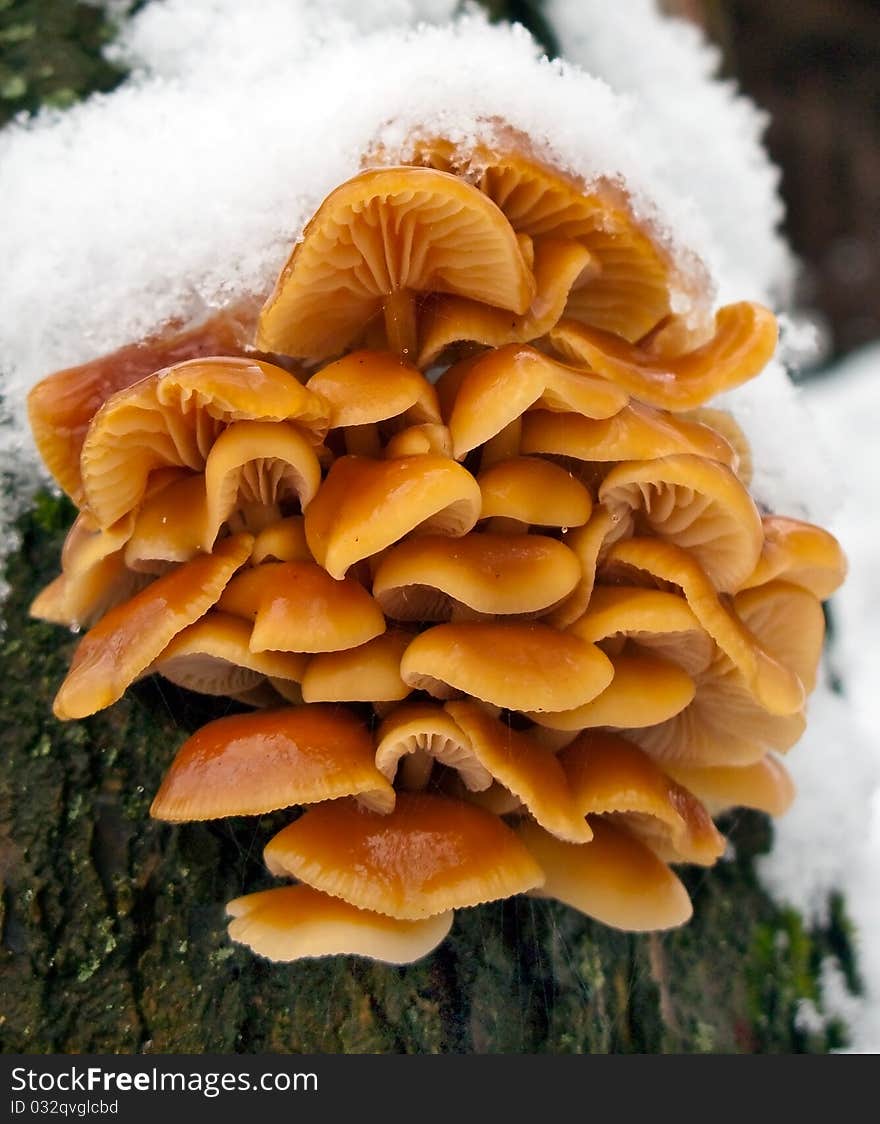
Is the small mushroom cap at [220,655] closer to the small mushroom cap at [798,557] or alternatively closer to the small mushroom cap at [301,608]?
the small mushroom cap at [301,608]

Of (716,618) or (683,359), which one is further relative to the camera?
(683,359)

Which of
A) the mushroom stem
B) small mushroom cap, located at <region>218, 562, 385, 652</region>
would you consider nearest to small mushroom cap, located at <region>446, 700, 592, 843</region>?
small mushroom cap, located at <region>218, 562, 385, 652</region>

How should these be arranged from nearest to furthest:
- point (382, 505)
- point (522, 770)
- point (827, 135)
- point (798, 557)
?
point (382, 505) → point (522, 770) → point (798, 557) → point (827, 135)

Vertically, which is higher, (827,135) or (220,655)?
(220,655)

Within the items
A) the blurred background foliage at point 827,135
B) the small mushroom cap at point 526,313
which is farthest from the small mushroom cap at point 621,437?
the blurred background foliage at point 827,135

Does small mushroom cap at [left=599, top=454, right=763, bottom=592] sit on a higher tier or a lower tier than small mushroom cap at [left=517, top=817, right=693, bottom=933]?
higher

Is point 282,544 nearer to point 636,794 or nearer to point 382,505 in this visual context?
point 382,505

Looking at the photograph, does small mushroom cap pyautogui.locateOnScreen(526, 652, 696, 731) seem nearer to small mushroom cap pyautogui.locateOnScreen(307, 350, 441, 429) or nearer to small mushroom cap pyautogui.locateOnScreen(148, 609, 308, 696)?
small mushroom cap pyautogui.locateOnScreen(148, 609, 308, 696)

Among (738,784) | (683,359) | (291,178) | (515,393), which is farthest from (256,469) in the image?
(738,784)
